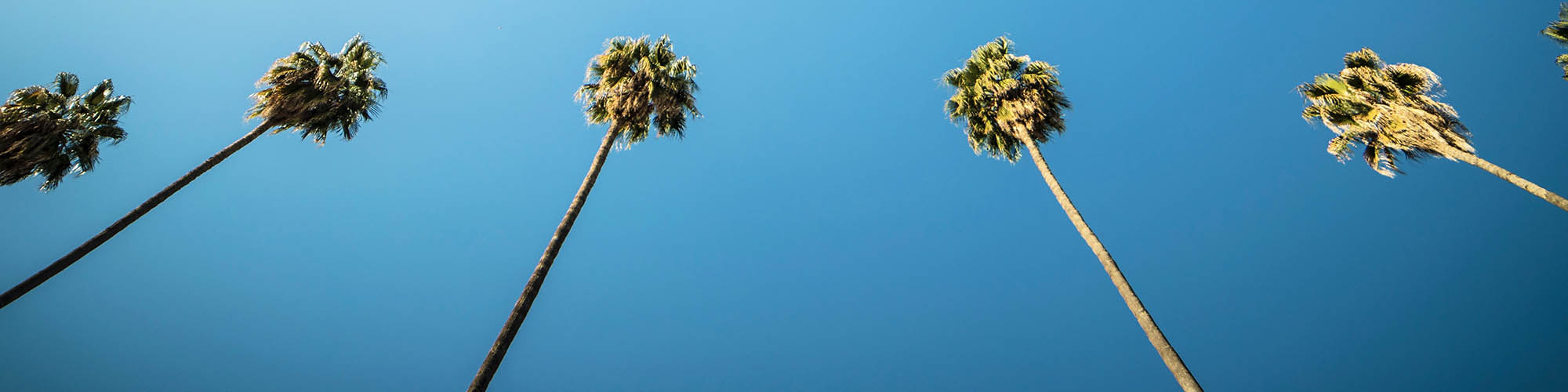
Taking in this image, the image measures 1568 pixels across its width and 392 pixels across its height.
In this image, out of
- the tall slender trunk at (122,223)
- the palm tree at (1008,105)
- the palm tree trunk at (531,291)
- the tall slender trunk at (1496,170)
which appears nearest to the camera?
the palm tree trunk at (531,291)

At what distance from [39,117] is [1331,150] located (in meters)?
36.0

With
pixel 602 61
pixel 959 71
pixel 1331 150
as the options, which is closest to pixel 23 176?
pixel 602 61

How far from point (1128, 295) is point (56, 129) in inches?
1041

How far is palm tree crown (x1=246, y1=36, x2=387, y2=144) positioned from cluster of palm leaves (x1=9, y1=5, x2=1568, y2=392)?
0.09 feet

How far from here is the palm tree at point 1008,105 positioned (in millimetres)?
13867

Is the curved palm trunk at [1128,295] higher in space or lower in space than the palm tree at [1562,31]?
lower

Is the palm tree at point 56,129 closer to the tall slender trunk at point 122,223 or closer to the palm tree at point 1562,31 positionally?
the tall slender trunk at point 122,223

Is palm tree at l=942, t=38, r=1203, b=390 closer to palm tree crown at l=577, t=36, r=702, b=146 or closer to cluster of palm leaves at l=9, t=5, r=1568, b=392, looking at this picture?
cluster of palm leaves at l=9, t=5, r=1568, b=392

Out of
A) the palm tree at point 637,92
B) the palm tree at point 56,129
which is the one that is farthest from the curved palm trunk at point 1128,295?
the palm tree at point 56,129

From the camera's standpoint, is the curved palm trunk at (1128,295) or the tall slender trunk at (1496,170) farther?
the tall slender trunk at (1496,170)

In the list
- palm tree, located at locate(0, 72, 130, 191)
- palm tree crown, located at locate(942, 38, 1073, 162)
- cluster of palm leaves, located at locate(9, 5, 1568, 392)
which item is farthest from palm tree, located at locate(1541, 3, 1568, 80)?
palm tree, located at locate(0, 72, 130, 191)

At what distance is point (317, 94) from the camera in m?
15.3

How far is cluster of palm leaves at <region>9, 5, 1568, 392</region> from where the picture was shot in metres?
13.1

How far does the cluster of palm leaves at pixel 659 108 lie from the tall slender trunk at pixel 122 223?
4 cm
